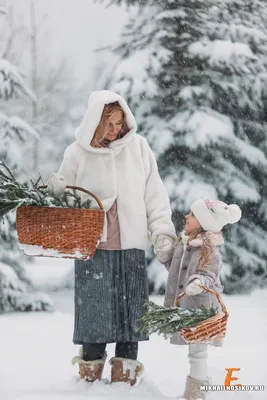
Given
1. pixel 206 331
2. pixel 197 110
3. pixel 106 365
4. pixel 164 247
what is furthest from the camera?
pixel 197 110

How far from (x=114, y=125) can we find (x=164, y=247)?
74 centimetres

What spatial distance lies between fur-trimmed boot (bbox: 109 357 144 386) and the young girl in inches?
13.6

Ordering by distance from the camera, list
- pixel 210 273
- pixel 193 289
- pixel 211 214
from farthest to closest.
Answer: pixel 211 214
pixel 210 273
pixel 193 289

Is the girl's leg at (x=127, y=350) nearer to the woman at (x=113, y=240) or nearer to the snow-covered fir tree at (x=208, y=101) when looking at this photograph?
the woman at (x=113, y=240)

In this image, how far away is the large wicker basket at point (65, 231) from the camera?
3.78 meters

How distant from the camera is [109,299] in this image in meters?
4.14

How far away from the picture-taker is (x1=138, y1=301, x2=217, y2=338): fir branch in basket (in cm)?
362

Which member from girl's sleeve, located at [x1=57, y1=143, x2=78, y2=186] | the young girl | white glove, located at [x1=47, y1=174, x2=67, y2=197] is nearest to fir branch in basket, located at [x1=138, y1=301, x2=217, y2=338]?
the young girl

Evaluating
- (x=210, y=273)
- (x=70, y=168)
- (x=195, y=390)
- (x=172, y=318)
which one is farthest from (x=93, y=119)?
(x=195, y=390)

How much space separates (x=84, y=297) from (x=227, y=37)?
573cm

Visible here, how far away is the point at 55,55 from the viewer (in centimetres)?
1090

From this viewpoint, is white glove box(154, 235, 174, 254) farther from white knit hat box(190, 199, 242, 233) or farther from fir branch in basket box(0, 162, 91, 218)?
fir branch in basket box(0, 162, 91, 218)

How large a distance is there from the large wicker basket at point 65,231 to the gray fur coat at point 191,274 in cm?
47

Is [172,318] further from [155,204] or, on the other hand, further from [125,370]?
[155,204]
